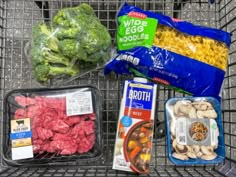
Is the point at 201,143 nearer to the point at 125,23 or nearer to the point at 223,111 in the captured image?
the point at 223,111

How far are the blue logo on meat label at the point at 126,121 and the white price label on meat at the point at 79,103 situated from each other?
102 mm

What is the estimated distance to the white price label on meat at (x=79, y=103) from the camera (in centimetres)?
112

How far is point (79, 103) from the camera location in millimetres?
1133

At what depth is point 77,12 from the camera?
3.74 feet

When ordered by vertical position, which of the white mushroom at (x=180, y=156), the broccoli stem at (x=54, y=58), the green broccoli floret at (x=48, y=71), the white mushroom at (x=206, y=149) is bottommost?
the white mushroom at (x=180, y=156)

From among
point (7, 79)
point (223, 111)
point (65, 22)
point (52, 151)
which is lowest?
point (52, 151)

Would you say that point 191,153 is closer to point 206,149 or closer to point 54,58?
point 206,149

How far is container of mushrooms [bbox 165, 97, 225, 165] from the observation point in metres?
1.12

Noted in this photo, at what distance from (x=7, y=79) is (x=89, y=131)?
0.39 m

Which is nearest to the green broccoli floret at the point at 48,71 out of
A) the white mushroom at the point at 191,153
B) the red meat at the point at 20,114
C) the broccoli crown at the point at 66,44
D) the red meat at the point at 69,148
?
the broccoli crown at the point at 66,44

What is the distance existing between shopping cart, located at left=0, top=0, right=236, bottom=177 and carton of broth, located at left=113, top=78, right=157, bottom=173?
87 millimetres

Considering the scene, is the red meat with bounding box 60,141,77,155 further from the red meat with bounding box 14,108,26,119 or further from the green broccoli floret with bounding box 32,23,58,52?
the green broccoli floret with bounding box 32,23,58,52

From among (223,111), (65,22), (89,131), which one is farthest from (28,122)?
(223,111)

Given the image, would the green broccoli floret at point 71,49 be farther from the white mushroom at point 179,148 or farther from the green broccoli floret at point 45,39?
the white mushroom at point 179,148
